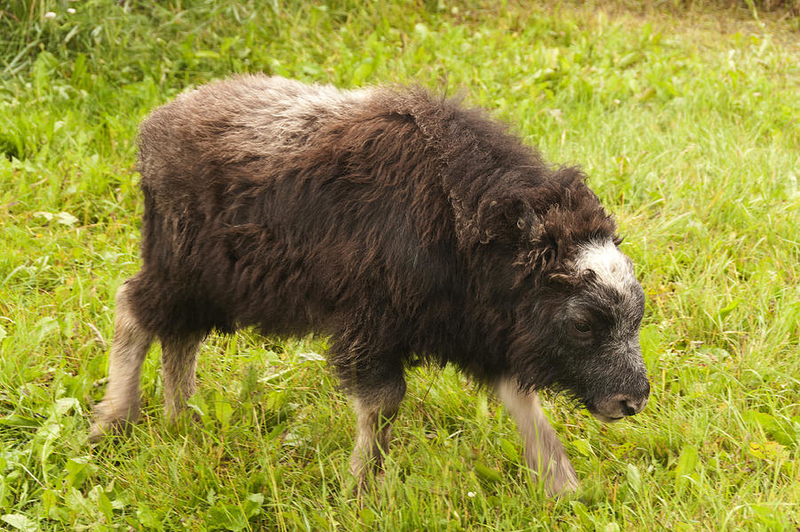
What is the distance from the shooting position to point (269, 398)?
4148 millimetres

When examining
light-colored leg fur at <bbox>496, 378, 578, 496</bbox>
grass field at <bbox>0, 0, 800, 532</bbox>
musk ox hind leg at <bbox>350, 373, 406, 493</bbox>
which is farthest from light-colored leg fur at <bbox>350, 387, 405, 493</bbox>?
light-colored leg fur at <bbox>496, 378, 578, 496</bbox>

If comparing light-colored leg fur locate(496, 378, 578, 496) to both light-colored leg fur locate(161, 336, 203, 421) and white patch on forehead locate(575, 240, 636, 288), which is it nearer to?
white patch on forehead locate(575, 240, 636, 288)

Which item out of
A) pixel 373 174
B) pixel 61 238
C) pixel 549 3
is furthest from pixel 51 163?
pixel 549 3

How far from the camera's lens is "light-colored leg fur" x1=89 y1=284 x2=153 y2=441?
397cm

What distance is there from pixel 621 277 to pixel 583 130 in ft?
10.5

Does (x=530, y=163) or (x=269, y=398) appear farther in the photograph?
(x=269, y=398)

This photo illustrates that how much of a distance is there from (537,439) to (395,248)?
1.00 metres

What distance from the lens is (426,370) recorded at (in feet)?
13.3

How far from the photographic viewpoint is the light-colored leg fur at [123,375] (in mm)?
3973

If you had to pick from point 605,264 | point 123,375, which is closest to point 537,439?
point 605,264

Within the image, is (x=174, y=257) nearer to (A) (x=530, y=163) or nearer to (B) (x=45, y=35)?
(A) (x=530, y=163)

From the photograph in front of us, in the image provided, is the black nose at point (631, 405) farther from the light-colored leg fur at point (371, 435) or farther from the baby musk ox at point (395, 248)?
the light-colored leg fur at point (371, 435)

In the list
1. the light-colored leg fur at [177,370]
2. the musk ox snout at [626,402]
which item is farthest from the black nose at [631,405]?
the light-colored leg fur at [177,370]

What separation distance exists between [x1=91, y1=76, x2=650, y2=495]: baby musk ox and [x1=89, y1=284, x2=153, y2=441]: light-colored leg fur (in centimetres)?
27
